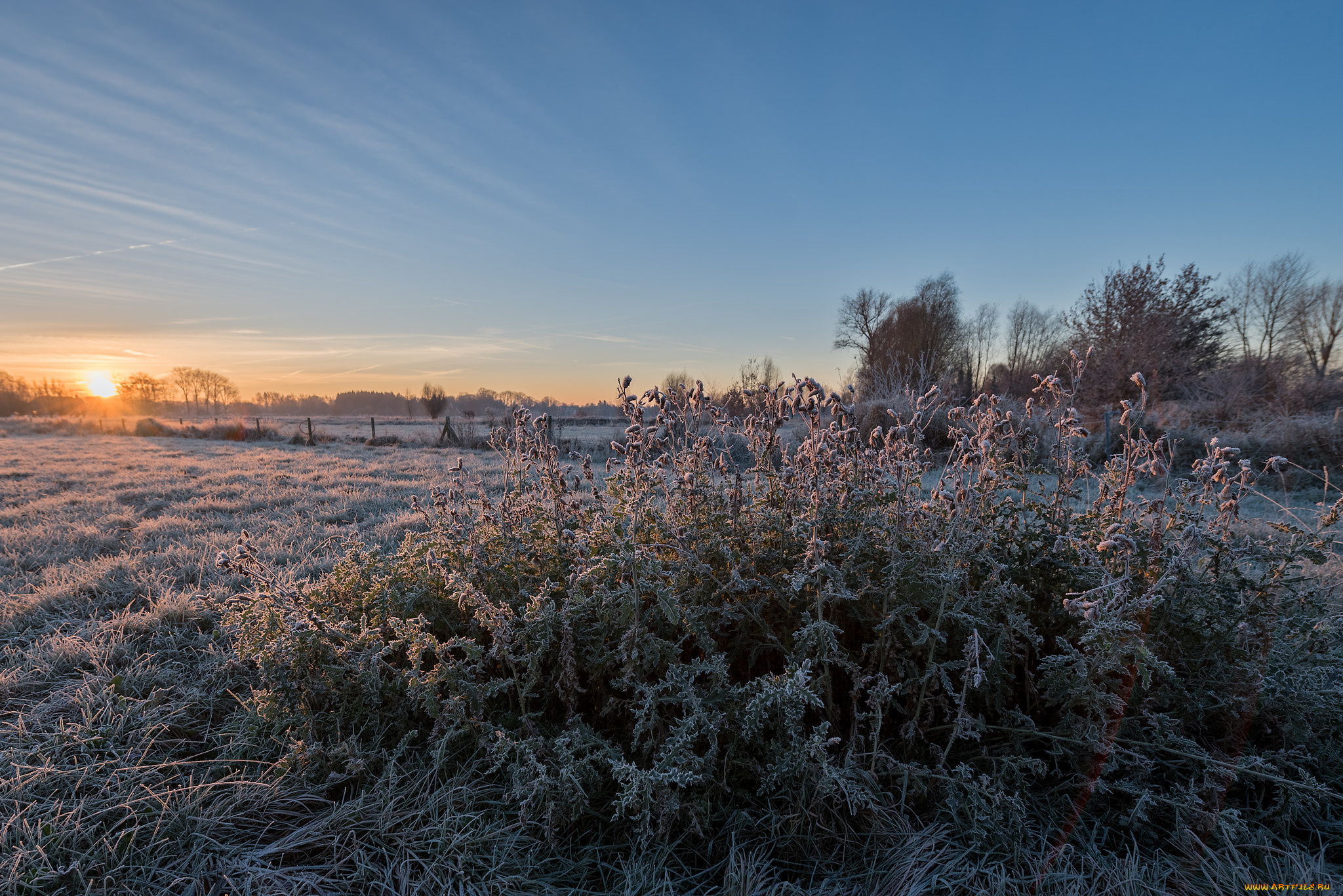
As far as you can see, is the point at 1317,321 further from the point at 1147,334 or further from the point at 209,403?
the point at 209,403

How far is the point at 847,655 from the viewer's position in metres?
2.16

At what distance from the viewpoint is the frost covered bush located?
1883 mm

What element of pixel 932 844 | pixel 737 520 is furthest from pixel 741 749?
pixel 737 520

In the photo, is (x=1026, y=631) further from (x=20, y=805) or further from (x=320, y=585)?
(x=20, y=805)

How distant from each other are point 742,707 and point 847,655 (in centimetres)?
48

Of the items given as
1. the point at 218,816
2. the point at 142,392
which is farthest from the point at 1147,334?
the point at 142,392

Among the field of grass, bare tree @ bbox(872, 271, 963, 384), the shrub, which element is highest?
bare tree @ bbox(872, 271, 963, 384)

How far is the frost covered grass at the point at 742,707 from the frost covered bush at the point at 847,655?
0.02 m

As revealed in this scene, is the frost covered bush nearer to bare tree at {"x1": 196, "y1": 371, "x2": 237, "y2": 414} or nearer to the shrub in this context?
the shrub

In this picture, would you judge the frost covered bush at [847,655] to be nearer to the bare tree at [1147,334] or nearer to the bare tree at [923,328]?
the bare tree at [1147,334]

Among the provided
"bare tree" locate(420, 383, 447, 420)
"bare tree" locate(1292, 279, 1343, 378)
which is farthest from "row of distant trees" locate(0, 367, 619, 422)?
"bare tree" locate(1292, 279, 1343, 378)

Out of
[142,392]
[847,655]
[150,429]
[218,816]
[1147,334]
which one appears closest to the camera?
[218,816]

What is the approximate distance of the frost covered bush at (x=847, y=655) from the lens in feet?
6.18

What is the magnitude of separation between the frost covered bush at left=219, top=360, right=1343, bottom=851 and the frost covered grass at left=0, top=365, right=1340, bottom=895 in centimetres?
2
